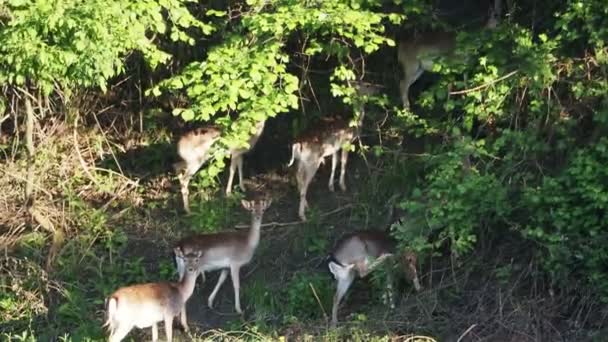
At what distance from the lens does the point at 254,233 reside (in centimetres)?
1222

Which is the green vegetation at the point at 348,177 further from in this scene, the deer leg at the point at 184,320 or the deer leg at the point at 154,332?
the deer leg at the point at 154,332

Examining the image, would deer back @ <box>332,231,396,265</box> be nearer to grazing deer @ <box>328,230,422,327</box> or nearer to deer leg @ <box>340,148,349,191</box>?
grazing deer @ <box>328,230,422,327</box>

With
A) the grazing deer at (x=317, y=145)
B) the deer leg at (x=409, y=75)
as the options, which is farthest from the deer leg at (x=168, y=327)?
the deer leg at (x=409, y=75)

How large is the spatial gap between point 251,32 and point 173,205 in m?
3.00

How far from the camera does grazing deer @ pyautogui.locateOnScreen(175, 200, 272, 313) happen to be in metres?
11.9

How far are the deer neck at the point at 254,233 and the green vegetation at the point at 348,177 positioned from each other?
0.42 metres

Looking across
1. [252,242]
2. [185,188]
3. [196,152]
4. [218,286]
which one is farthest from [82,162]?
[252,242]

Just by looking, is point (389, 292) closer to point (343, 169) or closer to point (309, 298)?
point (309, 298)

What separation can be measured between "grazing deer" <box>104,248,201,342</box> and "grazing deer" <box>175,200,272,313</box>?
475 mm

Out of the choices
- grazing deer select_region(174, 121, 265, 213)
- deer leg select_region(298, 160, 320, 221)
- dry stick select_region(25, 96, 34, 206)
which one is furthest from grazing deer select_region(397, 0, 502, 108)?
dry stick select_region(25, 96, 34, 206)

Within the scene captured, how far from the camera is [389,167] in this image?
12891 mm

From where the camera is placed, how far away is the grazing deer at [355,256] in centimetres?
1126

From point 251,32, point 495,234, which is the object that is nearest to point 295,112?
point 251,32

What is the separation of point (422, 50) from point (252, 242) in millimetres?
2819
